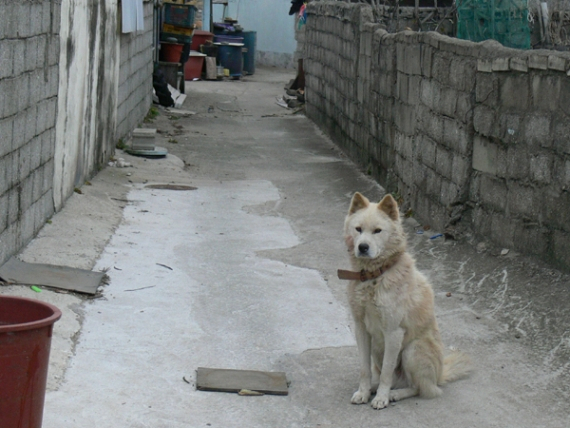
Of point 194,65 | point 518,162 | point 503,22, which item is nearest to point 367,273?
point 518,162

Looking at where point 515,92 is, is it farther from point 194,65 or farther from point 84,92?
point 194,65

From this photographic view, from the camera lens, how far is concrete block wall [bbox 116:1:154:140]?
1315 cm

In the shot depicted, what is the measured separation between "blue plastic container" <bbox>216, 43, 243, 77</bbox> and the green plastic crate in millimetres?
16664

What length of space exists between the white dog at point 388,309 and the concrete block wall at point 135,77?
8.59 metres

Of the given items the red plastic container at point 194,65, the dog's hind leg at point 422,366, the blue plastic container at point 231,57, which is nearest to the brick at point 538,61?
the dog's hind leg at point 422,366

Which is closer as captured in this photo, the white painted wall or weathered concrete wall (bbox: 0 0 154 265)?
weathered concrete wall (bbox: 0 0 154 265)

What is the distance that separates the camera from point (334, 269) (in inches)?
303

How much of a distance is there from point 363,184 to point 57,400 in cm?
752

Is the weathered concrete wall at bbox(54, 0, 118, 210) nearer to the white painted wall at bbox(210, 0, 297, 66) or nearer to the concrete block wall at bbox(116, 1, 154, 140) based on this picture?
the concrete block wall at bbox(116, 1, 154, 140)

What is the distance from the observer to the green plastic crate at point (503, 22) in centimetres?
1051

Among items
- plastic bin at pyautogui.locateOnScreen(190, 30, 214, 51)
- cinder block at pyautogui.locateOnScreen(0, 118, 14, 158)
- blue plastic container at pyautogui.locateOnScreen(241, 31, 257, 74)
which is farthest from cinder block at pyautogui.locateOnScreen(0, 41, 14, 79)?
blue plastic container at pyautogui.locateOnScreen(241, 31, 257, 74)

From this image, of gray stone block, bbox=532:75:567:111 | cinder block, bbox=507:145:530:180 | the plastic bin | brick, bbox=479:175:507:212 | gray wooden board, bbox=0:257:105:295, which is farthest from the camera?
the plastic bin

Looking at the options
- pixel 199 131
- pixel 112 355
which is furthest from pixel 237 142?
pixel 112 355

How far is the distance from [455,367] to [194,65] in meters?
21.7
